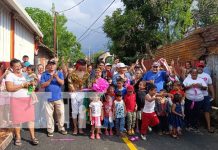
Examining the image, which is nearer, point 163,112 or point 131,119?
point 131,119

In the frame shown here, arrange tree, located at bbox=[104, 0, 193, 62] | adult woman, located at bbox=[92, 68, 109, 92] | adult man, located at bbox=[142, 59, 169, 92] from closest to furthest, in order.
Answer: adult woman, located at bbox=[92, 68, 109, 92], adult man, located at bbox=[142, 59, 169, 92], tree, located at bbox=[104, 0, 193, 62]

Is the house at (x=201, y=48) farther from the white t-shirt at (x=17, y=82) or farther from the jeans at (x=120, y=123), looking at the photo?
the white t-shirt at (x=17, y=82)

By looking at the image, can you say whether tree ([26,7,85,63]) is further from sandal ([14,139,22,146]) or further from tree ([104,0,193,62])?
sandal ([14,139,22,146])

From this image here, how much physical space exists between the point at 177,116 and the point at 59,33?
156 ft

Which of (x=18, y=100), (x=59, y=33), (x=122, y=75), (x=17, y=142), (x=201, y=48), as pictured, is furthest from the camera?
(x=59, y=33)


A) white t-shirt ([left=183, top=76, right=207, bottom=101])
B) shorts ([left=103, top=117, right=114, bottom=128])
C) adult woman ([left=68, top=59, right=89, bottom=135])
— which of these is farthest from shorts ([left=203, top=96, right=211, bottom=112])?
adult woman ([left=68, top=59, right=89, bottom=135])

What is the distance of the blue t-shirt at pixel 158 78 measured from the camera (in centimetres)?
970

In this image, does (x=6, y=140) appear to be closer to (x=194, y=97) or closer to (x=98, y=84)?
(x=98, y=84)

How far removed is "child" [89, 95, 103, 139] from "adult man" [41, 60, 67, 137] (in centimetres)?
69

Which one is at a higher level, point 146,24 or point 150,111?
point 146,24

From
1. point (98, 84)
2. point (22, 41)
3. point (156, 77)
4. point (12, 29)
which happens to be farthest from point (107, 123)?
point (22, 41)

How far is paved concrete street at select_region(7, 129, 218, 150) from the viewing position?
7.67m

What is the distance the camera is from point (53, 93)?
29.0 ft

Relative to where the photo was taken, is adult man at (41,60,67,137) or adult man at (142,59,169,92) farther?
adult man at (142,59,169,92)
